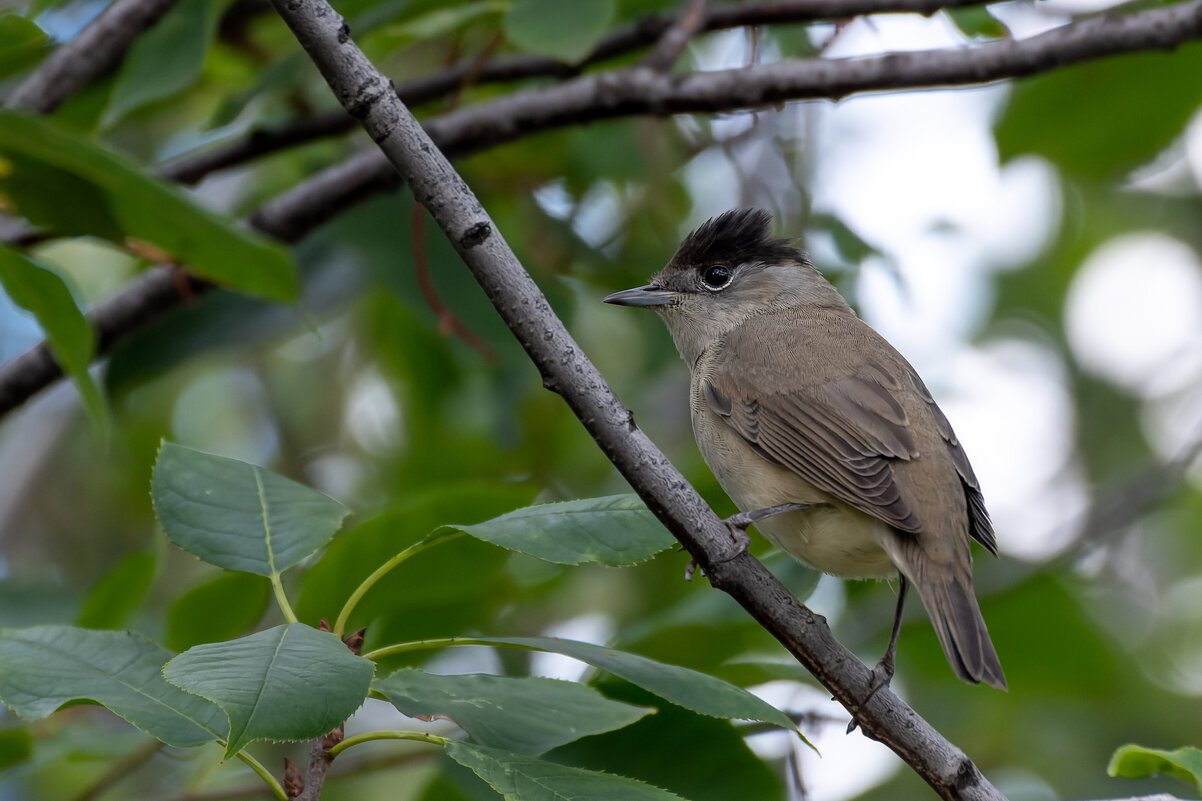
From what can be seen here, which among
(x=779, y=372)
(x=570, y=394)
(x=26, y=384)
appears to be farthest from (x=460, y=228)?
(x=26, y=384)

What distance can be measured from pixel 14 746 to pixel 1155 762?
102 inches

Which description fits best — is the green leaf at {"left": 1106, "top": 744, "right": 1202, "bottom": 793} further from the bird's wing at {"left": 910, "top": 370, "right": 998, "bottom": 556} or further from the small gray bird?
the bird's wing at {"left": 910, "top": 370, "right": 998, "bottom": 556}

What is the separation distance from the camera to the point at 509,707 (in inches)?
93.0

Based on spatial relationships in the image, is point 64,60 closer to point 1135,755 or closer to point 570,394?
point 570,394

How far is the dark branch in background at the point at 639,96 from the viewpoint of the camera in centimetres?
327

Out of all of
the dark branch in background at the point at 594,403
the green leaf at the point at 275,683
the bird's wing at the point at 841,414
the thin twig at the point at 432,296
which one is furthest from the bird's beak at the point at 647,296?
the green leaf at the point at 275,683

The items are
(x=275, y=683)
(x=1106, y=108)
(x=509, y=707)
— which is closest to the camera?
(x=275, y=683)

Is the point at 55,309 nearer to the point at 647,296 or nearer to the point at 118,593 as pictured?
the point at 118,593

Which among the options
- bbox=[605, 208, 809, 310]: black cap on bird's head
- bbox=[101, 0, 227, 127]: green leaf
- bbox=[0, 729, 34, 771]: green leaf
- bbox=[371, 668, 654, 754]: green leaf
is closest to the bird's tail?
bbox=[371, 668, 654, 754]: green leaf

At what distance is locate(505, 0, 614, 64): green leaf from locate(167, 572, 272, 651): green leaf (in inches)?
63.1

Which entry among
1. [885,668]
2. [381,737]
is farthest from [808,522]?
[381,737]

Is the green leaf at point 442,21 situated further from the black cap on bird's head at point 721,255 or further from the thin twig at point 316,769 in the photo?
the thin twig at point 316,769

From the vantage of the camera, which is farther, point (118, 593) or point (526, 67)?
point (526, 67)

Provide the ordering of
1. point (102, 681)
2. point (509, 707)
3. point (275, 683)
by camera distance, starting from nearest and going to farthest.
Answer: point (275, 683) → point (102, 681) → point (509, 707)
